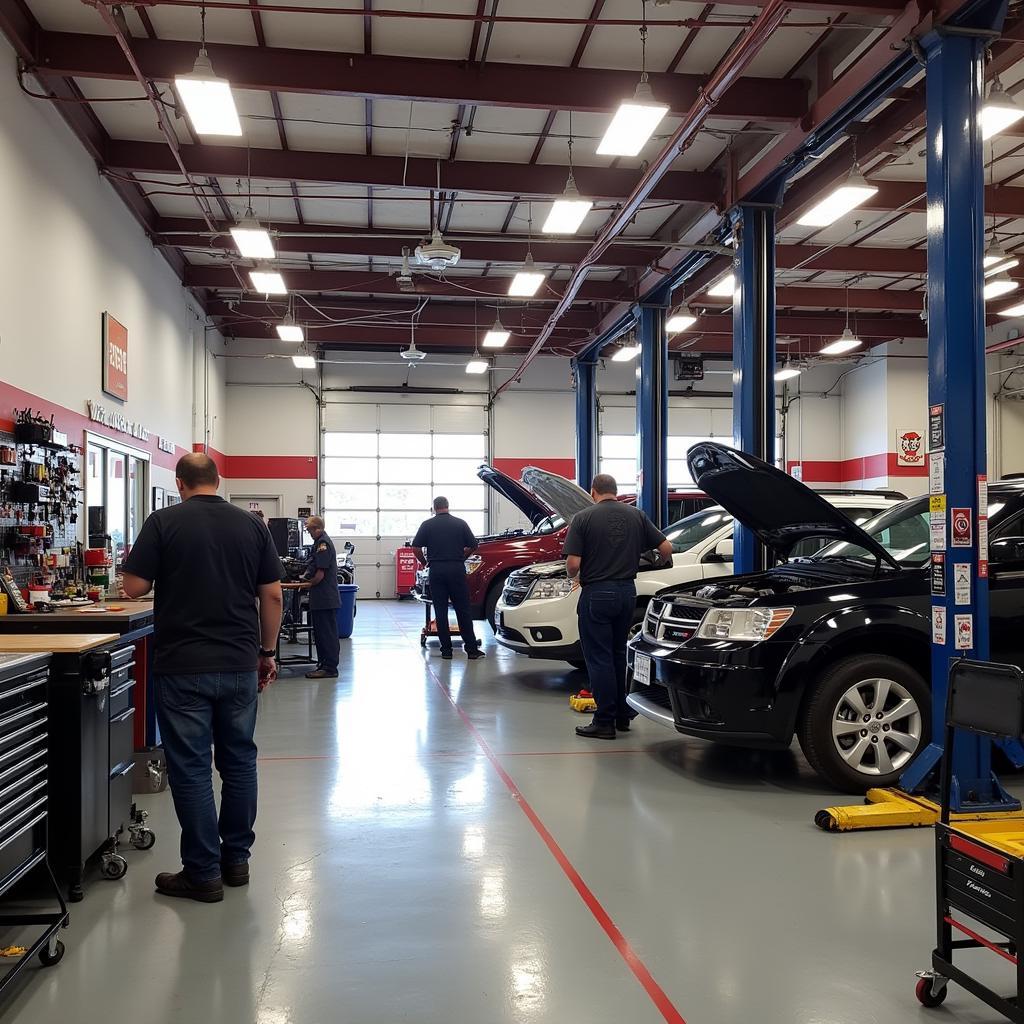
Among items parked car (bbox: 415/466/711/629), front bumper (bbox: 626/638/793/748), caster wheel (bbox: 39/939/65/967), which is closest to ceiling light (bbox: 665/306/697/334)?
parked car (bbox: 415/466/711/629)

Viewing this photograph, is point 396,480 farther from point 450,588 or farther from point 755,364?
point 755,364

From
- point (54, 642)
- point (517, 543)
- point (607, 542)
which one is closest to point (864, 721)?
point (607, 542)

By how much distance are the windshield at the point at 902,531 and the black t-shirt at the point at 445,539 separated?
14.9 ft

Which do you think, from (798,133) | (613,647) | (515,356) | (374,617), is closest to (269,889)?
(613,647)

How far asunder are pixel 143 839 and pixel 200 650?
3.77 feet

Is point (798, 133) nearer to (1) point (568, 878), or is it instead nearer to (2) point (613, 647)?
(2) point (613, 647)

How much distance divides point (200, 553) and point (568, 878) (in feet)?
6.19

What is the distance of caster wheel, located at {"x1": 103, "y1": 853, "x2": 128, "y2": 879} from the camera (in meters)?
3.60

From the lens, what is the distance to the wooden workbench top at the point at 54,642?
10.8 feet

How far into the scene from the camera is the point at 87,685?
340 cm

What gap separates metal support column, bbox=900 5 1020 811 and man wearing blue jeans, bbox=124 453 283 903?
319 centimetres

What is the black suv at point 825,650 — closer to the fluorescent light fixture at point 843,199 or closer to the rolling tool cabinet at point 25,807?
the rolling tool cabinet at point 25,807

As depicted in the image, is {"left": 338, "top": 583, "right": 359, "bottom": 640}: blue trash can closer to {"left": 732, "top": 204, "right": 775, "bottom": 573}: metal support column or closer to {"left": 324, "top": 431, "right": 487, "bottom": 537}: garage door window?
{"left": 732, "top": 204, "right": 775, "bottom": 573}: metal support column

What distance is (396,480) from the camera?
2077 centimetres
